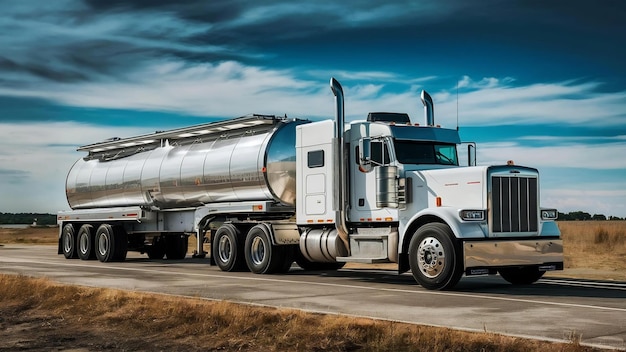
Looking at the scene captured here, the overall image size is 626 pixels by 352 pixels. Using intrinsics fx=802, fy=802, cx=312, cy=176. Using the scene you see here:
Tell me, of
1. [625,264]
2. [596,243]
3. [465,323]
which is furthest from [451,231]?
[596,243]

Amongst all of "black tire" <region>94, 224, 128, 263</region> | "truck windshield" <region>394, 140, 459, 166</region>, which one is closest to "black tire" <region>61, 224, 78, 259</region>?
"black tire" <region>94, 224, 128, 263</region>

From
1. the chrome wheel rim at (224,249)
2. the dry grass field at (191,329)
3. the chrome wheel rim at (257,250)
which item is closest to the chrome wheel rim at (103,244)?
the chrome wheel rim at (224,249)

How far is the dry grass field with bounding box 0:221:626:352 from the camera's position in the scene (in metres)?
9.20

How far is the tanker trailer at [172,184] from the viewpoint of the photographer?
825 inches

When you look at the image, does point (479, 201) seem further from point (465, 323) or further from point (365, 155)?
point (465, 323)

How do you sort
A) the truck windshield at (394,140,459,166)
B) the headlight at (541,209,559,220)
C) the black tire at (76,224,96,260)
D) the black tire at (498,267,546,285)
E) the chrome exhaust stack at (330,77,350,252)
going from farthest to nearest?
1. the black tire at (76,224,96,260)
2. the chrome exhaust stack at (330,77,350,252)
3. the truck windshield at (394,140,459,166)
4. the black tire at (498,267,546,285)
5. the headlight at (541,209,559,220)

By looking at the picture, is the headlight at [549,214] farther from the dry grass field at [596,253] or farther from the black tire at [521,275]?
the dry grass field at [596,253]

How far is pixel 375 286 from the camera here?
16969mm

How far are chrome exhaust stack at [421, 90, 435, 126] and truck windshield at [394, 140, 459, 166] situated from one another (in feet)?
5.84

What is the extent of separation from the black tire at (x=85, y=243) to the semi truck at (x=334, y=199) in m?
0.44

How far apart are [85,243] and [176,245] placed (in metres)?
3.32

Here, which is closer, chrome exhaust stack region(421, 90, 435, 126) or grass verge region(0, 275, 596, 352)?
grass verge region(0, 275, 596, 352)

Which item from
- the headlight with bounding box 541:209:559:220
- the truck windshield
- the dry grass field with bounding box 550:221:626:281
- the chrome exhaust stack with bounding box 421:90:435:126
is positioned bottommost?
the dry grass field with bounding box 550:221:626:281

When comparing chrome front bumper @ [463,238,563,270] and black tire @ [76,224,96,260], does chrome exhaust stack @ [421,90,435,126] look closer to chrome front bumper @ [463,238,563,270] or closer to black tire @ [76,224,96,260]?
chrome front bumper @ [463,238,563,270]
